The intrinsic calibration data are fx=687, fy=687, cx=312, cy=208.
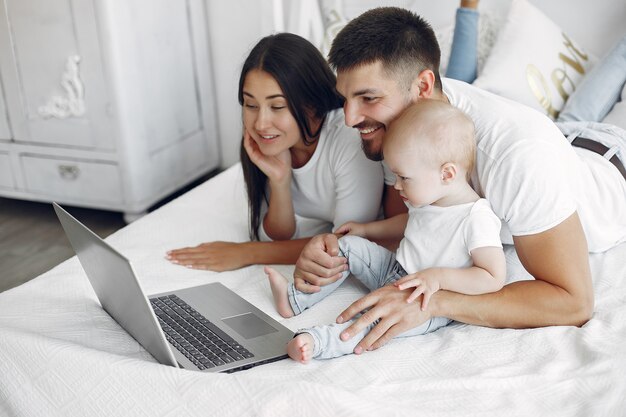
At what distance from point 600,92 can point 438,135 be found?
1120mm

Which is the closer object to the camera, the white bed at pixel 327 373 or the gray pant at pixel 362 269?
the white bed at pixel 327 373

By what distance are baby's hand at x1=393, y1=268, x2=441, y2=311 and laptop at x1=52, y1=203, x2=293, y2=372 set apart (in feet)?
0.83

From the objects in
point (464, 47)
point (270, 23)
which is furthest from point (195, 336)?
point (270, 23)

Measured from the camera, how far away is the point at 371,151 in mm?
1500

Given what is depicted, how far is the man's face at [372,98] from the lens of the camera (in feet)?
4.62

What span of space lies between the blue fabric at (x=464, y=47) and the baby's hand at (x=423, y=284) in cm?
125

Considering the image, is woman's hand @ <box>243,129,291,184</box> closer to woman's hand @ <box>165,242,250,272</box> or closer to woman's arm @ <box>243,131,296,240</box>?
woman's arm @ <box>243,131,296,240</box>

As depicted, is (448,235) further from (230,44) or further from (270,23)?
(230,44)

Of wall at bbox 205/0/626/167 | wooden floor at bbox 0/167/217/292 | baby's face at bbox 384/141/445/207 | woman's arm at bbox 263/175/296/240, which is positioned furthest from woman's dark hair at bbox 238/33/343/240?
wooden floor at bbox 0/167/217/292

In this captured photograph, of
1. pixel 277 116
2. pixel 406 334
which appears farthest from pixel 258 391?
pixel 277 116

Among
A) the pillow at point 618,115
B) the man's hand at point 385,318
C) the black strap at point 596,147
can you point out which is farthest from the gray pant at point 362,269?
the pillow at point 618,115

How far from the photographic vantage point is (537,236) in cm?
127

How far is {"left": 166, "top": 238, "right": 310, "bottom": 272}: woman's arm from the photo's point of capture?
168cm

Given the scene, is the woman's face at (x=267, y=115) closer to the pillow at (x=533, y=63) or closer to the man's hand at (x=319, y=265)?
the man's hand at (x=319, y=265)
